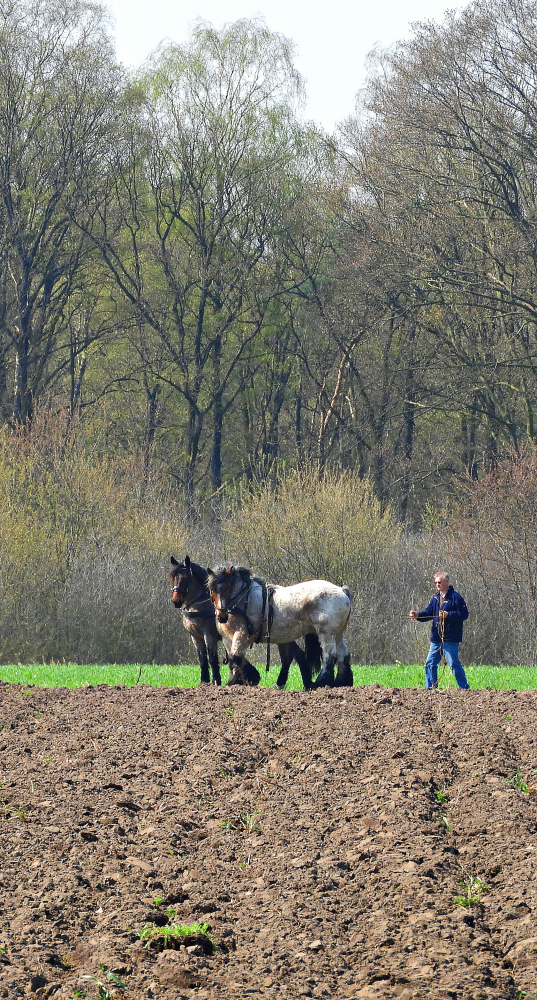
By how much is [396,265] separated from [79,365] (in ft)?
43.2

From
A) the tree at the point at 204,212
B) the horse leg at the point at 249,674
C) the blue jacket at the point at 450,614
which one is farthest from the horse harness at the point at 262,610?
the tree at the point at 204,212

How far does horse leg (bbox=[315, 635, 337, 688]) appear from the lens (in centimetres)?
1266

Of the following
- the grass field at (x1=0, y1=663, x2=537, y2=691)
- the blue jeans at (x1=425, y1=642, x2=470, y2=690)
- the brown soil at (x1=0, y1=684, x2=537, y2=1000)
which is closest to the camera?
the brown soil at (x1=0, y1=684, x2=537, y2=1000)

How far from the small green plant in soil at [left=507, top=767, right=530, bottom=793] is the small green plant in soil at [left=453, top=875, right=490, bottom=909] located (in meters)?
1.94

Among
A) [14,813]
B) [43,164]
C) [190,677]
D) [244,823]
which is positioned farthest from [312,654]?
[43,164]

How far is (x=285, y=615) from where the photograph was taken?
12664 millimetres

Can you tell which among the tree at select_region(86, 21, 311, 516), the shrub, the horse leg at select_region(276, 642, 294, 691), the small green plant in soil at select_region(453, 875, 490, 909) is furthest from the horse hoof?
the tree at select_region(86, 21, 311, 516)

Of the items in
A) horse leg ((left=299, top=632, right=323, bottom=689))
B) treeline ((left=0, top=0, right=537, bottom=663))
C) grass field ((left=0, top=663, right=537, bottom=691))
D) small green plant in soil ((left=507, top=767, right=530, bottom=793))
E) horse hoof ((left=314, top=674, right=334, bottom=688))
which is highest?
treeline ((left=0, top=0, right=537, bottom=663))

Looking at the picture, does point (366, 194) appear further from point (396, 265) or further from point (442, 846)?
point (442, 846)

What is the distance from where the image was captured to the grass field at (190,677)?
16.5 m

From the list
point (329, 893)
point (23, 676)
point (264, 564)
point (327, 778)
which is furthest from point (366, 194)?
point (329, 893)

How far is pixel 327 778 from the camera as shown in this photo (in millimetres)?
8117

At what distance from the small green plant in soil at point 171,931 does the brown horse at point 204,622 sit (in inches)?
289

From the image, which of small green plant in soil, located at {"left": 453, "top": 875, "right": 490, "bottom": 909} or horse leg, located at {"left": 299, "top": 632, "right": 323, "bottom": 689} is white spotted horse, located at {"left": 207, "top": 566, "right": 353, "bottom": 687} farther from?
small green plant in soil, located at {"left": 453, "top": 875, "right": 490, "bottom": 909}
